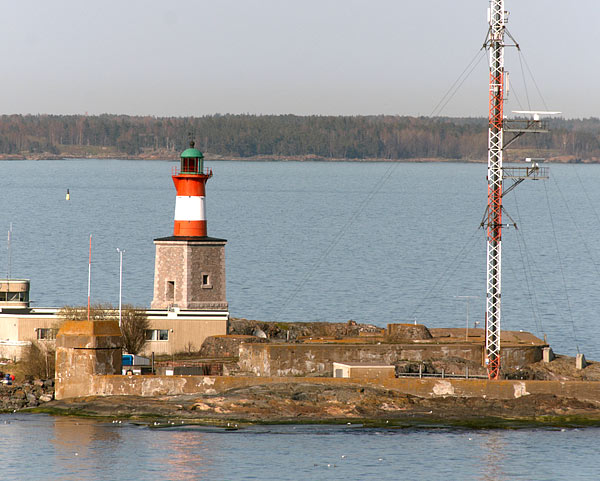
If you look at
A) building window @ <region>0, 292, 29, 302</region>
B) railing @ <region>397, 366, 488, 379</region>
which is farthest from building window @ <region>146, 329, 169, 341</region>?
railing @ <region>397, 366, 488, 379</region>

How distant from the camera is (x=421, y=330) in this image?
53281mm

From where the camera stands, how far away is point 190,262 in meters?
57.9

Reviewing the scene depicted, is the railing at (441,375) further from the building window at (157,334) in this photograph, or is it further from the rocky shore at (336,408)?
the building window at (157,334)

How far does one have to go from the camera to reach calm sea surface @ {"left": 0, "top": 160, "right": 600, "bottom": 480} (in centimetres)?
4138

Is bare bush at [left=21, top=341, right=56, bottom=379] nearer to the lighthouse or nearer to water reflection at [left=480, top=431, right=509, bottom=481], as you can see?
the lighthouse

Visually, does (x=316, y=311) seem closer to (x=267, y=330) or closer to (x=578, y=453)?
(x=267, y=330)

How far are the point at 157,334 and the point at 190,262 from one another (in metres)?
4.50

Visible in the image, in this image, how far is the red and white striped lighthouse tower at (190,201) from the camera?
58.9 metres

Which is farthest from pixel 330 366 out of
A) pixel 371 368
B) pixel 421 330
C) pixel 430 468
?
pixel 430 468

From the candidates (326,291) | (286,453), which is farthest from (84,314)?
(326,291)

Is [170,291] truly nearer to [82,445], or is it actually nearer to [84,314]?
[84,314]

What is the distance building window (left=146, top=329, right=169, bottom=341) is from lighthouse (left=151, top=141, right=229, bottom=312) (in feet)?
8.26

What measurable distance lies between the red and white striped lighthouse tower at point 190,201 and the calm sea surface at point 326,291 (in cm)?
1508

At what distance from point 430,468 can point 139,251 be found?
3213 inches
